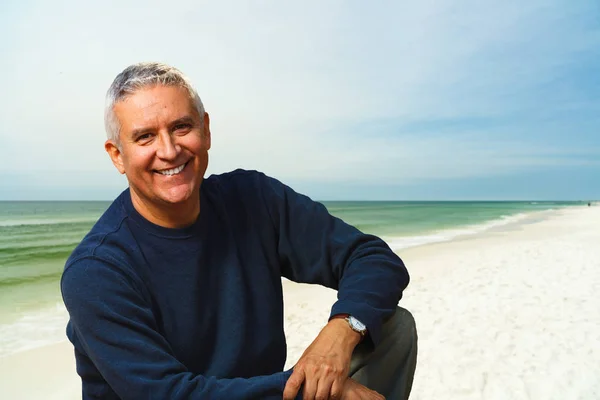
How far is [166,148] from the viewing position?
1802 mm

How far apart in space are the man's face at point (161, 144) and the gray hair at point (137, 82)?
0.02 meters

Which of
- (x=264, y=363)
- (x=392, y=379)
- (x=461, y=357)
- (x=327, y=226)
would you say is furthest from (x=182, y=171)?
(x=461, y=357)

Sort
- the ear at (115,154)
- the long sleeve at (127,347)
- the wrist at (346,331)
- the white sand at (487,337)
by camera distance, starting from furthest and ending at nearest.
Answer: the white sand at (487,337) → the ear at (115,154) → the wrist at (346,331) → the long sleeve at (127,347)

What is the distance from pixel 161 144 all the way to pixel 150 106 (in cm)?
13

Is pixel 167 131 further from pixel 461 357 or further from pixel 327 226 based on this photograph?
pixel 461 357

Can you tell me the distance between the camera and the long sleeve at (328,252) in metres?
1.95

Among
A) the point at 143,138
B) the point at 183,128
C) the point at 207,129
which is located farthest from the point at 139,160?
the point at 207,129

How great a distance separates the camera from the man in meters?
1.63

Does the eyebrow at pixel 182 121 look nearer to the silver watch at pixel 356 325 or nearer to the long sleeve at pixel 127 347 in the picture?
the long sleeve at pixel 127 347

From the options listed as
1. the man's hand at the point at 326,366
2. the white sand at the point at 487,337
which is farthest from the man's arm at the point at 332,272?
the white sand at the point at 487,337

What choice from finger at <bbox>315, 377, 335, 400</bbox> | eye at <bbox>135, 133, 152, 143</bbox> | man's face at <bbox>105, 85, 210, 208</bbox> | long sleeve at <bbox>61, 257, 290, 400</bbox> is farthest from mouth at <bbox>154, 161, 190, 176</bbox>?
finger at <bbox>315, 377, 335, 400</bbox>

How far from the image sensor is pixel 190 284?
186 cm

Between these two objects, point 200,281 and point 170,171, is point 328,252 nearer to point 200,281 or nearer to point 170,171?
point 200,281

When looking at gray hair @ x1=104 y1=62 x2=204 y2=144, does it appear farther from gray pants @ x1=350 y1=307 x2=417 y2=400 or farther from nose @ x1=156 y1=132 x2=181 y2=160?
gray pants @ x1=350 y1=307 x2=417 y2=400
